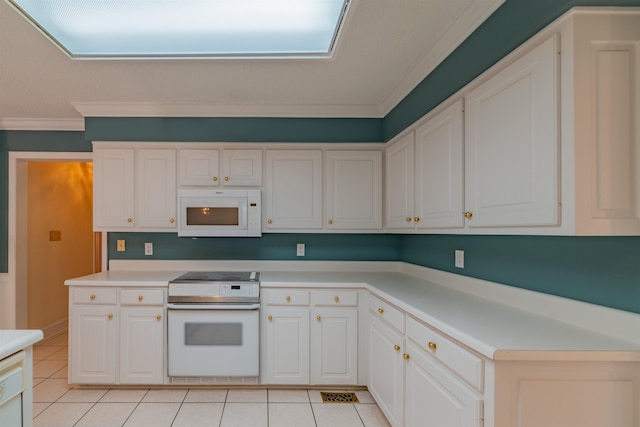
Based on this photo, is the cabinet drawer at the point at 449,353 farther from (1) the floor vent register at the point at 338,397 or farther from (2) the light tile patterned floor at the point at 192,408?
(1) the floor vent register at the point at 338,397

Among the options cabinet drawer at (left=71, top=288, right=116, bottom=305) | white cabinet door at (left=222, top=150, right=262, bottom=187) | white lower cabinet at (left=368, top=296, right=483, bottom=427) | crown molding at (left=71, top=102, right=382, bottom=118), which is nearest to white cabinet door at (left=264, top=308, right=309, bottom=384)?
white lower cabinet at (left=368, top=296, right=483, bottom=427)

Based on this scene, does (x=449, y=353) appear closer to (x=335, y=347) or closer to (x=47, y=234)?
(x=335, y=347)

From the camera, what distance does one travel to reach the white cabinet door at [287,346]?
2.64 metres

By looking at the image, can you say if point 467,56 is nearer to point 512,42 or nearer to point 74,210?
point 512,42

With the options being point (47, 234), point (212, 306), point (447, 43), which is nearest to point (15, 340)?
point (212, 306)

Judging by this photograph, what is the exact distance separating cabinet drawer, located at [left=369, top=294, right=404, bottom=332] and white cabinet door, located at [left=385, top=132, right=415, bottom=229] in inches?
23.3

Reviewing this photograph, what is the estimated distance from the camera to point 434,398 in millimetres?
1516

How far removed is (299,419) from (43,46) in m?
2.89

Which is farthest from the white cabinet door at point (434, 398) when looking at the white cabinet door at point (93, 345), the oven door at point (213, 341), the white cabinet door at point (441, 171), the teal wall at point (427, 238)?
the white cabinet door at point (93, 345)

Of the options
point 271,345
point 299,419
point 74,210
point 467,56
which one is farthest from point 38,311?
point 467,56

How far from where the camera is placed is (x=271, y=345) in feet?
8.70

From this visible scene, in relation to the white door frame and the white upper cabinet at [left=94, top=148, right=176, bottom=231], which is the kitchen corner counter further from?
the white door frame

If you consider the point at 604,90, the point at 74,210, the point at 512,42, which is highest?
the point at 512,42

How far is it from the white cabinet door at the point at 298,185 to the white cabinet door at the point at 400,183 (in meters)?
0.61
